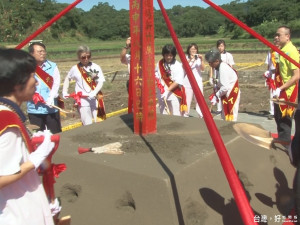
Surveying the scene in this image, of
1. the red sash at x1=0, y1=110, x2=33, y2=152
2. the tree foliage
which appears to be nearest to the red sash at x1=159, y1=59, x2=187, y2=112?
the red sash at x1=0, y1=110, x2=33, y2=152

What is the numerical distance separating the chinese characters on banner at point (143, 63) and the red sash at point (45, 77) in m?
1.38

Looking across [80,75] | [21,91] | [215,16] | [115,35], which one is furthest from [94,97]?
[215,16]

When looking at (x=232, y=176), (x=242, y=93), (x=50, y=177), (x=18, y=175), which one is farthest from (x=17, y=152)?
(x=242, y=93)

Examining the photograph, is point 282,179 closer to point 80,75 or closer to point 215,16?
point 80,75

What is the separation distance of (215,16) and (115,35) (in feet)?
85.4

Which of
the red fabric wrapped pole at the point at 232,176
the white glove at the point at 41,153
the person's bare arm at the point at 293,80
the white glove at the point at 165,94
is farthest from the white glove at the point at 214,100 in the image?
the white glove at the point at 41,153

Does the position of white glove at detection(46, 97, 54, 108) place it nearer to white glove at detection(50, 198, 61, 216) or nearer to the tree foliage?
white glove at detection(50, 198, 61, 216)

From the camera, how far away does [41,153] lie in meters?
1.77

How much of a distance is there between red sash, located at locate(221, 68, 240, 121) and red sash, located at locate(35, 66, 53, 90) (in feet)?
8.01

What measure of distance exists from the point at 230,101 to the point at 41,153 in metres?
3.80

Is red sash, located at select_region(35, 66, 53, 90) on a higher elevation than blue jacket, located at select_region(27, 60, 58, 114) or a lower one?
higher

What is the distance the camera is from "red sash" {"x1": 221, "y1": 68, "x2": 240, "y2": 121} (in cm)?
512

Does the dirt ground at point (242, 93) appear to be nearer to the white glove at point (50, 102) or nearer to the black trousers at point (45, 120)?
the black trousers at point (45, 120)

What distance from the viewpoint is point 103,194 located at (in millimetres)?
2807
